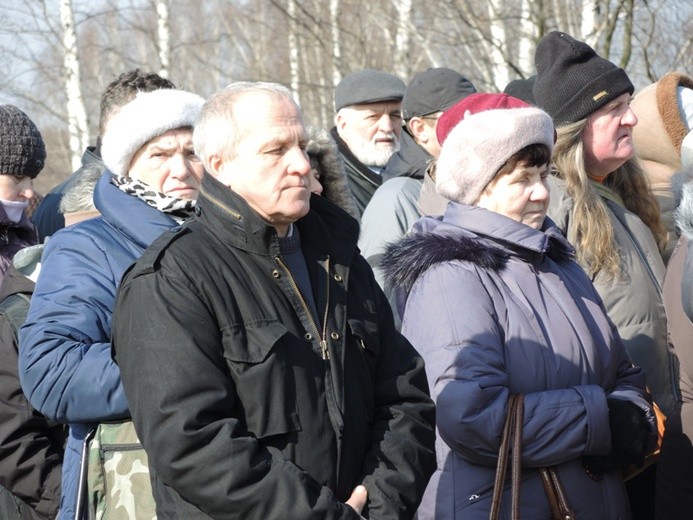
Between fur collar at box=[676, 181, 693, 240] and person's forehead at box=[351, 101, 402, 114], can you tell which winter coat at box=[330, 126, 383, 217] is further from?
fur collar at box=[676, 181, 693, 240]

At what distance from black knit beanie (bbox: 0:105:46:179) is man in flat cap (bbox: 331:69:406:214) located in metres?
1.99

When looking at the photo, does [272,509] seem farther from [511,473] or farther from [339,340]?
[511,473]

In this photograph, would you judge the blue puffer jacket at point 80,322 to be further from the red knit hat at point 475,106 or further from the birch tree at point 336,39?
the birch tree at point 336,39

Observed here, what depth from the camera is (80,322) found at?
3266 mm

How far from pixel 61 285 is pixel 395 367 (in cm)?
109

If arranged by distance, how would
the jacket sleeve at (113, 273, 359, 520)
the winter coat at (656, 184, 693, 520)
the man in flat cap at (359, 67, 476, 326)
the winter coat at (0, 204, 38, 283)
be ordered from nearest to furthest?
the jacket sleeve at (113, 273, 359, 520) → the winter coat at (656, 184, 693, 520) → the winter coat at (0, 204, 38, 283) → the man in flat cap at (359, 67, 476, 326)

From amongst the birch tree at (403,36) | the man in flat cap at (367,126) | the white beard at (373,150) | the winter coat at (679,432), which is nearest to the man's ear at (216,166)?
the winter coat at (679,432)

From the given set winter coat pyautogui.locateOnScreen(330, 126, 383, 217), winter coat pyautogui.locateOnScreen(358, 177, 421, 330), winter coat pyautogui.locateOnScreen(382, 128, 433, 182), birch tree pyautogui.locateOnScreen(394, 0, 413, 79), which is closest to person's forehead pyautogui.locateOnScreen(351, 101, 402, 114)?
winter coat pyautogui.locateOnScreen(330, 126, 383, 217)

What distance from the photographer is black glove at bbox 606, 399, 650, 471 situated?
3.33 metres

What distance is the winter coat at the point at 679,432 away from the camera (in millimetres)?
3561

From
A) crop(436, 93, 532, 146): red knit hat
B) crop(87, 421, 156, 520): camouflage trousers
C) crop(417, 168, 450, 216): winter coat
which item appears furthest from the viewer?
crop(417, 168, 450, 216): winter coat

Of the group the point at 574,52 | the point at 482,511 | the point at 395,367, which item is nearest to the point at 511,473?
the point at 482,511

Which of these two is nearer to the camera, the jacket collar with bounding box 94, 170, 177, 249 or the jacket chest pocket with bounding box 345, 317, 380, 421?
the jacket chest pocket with bounding box 345, 317, 380, 421

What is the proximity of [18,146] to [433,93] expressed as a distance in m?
2.18
